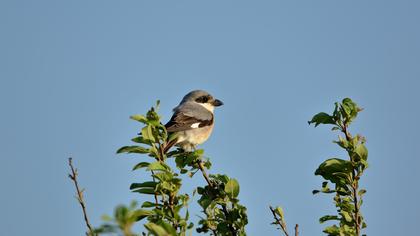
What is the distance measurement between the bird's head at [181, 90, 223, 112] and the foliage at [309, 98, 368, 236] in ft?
20.6

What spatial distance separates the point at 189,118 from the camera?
8352 millimetres

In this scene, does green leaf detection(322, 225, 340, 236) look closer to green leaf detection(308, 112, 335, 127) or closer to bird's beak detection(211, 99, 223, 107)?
green leaf detection(308, 112, 335, 127)

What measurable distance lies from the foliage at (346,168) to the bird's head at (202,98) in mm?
6291

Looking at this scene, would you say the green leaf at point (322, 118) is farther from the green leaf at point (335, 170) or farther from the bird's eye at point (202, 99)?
the bird's eye at point (202, 99)

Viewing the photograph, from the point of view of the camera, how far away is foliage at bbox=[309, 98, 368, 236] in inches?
129

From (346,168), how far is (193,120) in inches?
204

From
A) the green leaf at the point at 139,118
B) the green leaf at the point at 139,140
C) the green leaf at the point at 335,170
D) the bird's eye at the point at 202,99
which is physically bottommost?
the green leaf at the point at 335,170

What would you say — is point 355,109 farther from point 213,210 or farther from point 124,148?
point 124,148

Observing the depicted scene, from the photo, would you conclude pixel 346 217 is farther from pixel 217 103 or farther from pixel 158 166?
pixel 217 103

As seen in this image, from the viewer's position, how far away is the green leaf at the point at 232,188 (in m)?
3.42

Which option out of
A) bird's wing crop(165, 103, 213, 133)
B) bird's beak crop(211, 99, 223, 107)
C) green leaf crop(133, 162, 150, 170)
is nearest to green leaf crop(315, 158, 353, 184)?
green leaf crop(133, 162, 150, 170)

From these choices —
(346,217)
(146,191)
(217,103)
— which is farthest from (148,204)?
(217,103)

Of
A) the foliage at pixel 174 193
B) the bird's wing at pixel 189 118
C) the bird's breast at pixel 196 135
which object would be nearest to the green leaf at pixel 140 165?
the foliage at pixel 174 193

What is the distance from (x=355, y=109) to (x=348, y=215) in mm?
626
